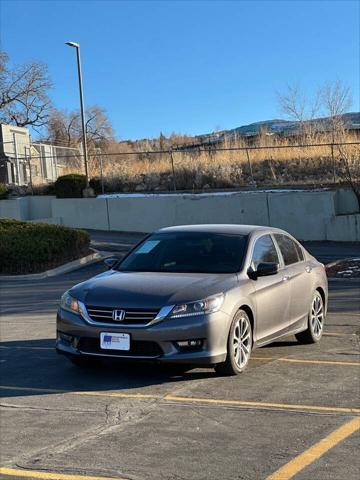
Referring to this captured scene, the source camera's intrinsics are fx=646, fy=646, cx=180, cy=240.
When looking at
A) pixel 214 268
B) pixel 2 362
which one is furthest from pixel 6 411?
pixel 214 268

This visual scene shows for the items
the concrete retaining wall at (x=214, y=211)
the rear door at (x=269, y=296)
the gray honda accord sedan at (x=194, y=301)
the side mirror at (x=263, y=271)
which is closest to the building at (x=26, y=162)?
the concrete retaining wall at (x=214, y=211)

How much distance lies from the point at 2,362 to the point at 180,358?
2505mm

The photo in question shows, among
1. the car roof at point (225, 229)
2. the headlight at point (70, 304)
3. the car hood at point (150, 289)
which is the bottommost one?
the headlight at point (70, 304)

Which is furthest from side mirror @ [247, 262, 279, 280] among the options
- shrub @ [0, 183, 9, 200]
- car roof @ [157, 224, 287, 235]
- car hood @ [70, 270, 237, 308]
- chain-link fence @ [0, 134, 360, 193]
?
shrub @ [0, 183, 9, 200]

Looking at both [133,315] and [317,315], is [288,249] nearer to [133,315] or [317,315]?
[317,315]

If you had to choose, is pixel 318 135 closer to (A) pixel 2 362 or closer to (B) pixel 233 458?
(A) pixel 2 362

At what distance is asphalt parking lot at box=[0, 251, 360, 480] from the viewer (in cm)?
425

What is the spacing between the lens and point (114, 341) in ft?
20.0

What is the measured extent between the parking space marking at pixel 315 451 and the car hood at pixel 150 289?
6.10 ft

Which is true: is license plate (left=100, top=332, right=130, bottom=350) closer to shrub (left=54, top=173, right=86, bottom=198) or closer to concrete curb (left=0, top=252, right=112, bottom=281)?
concrete curb (left=0, top=252, right=112, bottom=281)

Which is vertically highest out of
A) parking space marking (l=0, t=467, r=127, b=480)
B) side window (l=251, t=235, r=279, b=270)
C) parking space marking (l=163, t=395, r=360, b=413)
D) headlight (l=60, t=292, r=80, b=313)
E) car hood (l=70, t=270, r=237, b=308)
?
side window (l=251, t=235, r=279, b=270)

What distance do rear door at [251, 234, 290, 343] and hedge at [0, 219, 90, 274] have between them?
36.1 feet

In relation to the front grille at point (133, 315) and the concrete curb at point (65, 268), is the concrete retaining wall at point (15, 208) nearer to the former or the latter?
the concrete curb at point (65, 268)

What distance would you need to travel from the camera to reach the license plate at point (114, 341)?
19.9ft
